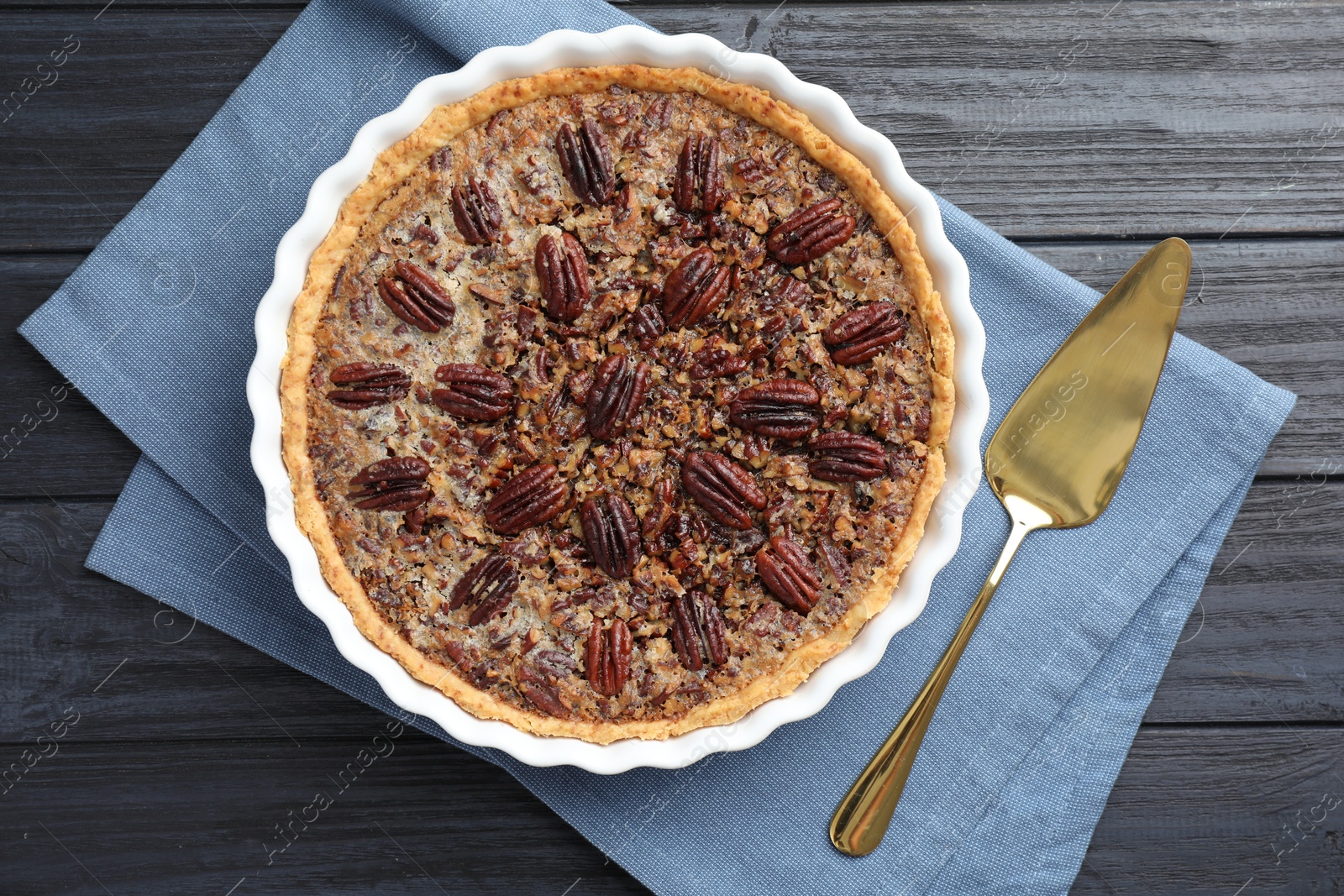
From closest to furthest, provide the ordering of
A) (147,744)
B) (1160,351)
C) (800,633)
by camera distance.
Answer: (800,633)
(1160,351)
(147,744)

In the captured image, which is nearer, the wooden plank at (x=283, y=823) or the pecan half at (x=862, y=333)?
the pecan half at (x=862, y=333)

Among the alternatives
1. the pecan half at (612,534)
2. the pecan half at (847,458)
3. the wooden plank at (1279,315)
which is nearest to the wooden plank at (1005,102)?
the wooden plank at (1279,315)

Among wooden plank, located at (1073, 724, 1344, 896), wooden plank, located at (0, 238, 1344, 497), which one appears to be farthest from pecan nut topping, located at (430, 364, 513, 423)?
wooden plank, located at (1073, 724, 1344, 896)

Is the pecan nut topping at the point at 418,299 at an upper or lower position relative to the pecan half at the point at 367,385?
upper

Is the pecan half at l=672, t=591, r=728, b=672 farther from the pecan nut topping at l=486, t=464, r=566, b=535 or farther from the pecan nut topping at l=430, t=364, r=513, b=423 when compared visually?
the pecan nut topping at l=430, t=364, r=513, b=423

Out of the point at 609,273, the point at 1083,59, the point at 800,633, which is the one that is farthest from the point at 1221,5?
the point at 800,633

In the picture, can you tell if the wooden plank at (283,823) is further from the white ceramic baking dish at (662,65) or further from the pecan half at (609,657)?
the pecan half at (609,657)

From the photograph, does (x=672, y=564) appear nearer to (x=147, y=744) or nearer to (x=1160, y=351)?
(x=1160, y=351)
